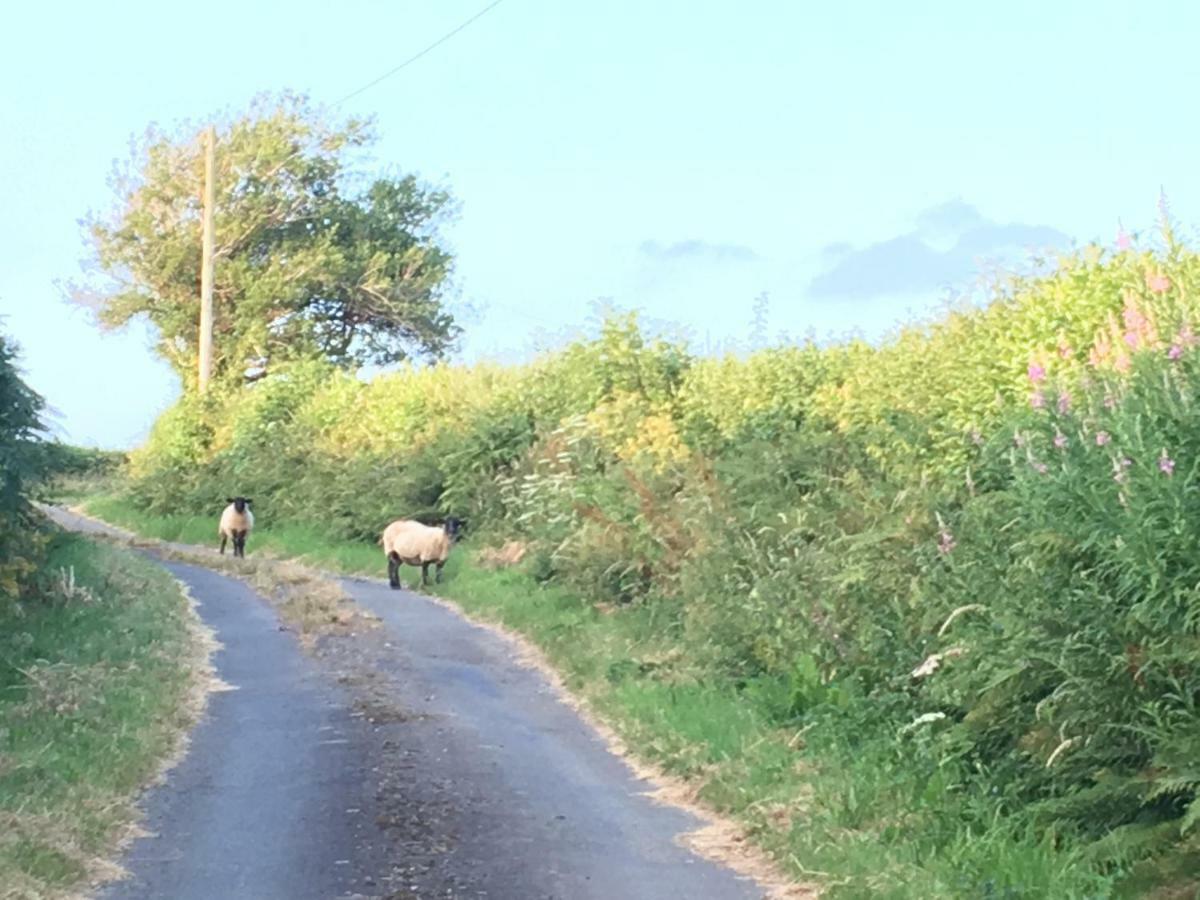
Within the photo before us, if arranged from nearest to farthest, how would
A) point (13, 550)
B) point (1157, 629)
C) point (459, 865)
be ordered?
point (1157, 629), point (459, 865), point (13, 550)

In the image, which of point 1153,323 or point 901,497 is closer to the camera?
point 1153,323

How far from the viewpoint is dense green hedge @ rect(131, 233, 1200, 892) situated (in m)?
7.41

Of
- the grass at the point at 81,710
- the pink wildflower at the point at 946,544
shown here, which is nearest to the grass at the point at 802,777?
the pink wildflower at the point at 946,544

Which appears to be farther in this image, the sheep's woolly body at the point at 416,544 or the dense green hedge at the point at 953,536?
the sheep's woolly body at the point at 416,544

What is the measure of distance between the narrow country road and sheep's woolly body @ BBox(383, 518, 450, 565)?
7.99m

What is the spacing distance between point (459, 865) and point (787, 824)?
1967 millimetres

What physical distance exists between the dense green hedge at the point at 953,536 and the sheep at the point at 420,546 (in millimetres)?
1804

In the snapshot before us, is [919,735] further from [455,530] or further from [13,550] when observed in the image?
[455,530]

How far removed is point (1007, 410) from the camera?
34.5 feet

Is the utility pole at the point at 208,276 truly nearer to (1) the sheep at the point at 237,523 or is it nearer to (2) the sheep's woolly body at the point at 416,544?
(1) the sheep at the point at 237,523

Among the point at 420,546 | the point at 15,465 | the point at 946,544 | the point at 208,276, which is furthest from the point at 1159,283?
the point at 208,276

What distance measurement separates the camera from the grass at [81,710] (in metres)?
8.77

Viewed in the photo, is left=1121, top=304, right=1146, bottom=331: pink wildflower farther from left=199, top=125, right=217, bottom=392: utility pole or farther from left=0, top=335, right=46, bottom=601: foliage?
left=199, top=125, right=217, bottom=392: utility pole

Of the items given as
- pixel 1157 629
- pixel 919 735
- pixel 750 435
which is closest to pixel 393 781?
pixel 919 735
